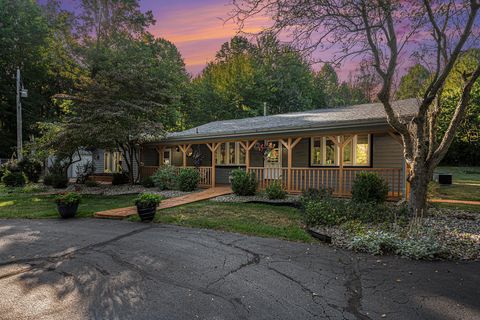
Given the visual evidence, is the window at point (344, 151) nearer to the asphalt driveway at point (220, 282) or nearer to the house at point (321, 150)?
the house at point (321, 150)

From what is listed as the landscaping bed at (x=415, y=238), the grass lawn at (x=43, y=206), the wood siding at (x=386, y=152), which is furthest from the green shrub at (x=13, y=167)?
the wood siding at (x=386, y=152)

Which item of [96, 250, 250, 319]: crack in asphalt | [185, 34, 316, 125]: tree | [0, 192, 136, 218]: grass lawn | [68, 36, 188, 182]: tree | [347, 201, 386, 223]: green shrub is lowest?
[0, 192, 136, 218]: grass lawn

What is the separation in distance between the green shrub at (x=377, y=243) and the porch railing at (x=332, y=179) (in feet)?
14.5

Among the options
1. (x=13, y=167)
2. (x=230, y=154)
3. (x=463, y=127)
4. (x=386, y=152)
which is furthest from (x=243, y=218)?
(x=463, y=127)

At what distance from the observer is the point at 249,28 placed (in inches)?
265

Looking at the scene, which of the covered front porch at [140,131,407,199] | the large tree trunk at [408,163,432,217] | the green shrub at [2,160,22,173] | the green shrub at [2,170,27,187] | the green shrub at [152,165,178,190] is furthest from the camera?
the green shrub at [2,160,22,173]

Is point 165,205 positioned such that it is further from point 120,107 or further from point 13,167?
point 13,167

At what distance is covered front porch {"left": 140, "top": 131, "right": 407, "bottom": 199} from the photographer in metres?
9.81

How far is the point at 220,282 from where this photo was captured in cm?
354

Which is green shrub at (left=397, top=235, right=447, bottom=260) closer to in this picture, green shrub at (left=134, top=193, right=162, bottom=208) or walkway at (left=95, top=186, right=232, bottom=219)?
green shrub at (left=134, top=193, right=162, bottom=208)

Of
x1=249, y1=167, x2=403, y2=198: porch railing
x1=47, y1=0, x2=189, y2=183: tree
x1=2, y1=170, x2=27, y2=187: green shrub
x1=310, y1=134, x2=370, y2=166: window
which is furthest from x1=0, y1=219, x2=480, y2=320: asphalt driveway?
x1=2, y1=170, x2=27, y2=187: green shrub

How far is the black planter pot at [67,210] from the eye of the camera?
7605 mm

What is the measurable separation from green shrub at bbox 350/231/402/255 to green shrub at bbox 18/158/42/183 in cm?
1810

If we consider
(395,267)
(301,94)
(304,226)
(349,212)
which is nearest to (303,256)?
(395,267)
